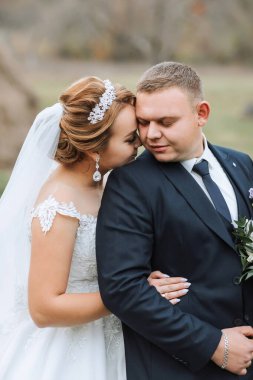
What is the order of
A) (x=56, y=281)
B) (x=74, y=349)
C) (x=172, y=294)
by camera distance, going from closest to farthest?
(x=172, y=294), (x=56, y=281), (x=74, y=349)

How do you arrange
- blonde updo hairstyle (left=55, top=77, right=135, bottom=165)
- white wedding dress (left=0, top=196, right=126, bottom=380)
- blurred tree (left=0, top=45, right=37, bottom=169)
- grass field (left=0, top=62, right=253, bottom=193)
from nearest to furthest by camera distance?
blonde updo hairstyle (left=55, top=77, right=135, bottom=165) → white wedding dress (left=0, top=196, right=126, bottom=380) → blurred tree (left=0, top=45, right=37, bottom=169) → grass field (left=0, top=62, right=253, bottom=193)

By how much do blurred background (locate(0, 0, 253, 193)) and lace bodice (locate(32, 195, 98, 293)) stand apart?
57.1 ft

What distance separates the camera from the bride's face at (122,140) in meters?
3.41

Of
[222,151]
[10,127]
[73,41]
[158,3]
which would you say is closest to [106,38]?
[73,41]

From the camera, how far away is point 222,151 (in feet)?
12.1

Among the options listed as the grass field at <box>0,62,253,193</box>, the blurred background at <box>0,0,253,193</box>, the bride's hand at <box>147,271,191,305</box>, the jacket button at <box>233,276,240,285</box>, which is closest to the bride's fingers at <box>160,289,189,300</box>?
the bride's hand at <box>147,271,191,305</box>

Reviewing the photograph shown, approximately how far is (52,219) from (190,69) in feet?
3.17

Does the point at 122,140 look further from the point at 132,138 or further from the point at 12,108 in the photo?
the point at 12,108

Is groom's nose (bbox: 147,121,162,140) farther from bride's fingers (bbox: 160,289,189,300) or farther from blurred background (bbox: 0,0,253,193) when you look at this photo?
blurred background (bbox: 0,0,253,193)

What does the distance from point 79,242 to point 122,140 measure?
55 cm

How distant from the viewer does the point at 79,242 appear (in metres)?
3.53

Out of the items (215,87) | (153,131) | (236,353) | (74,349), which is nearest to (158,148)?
(153,131)

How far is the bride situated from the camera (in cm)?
338

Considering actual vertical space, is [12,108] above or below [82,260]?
above
